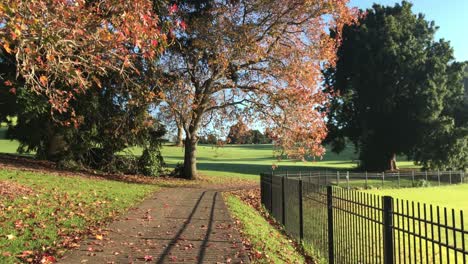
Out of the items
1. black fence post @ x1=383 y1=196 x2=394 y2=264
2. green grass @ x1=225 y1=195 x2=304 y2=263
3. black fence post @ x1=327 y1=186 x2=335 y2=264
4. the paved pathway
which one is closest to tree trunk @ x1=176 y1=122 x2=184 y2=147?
the paved pathway

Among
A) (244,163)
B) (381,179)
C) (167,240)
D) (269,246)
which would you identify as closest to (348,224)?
(269,246)

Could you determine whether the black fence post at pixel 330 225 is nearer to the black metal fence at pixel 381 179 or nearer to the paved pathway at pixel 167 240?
the paved pathway at pixel 167 240

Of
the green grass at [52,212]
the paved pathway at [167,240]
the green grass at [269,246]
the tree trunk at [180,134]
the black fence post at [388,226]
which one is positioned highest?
the tree trunk at [180,134]

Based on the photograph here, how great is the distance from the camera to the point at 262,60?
2503 cm

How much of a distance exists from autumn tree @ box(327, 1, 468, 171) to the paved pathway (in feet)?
118

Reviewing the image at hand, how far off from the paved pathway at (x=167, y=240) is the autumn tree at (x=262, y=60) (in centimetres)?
1149

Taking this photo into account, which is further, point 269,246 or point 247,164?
point 247,164

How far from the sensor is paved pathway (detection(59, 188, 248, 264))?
7.20m

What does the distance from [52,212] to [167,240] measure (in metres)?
3.59

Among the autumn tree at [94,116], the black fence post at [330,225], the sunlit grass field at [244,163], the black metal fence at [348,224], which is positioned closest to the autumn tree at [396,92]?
the sunlit grass field at [244,163]

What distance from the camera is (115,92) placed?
2570cm

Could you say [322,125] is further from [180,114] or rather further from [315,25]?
[180,114]

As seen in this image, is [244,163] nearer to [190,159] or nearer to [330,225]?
[190,159]

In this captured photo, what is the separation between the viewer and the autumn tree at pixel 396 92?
43.1 meters
